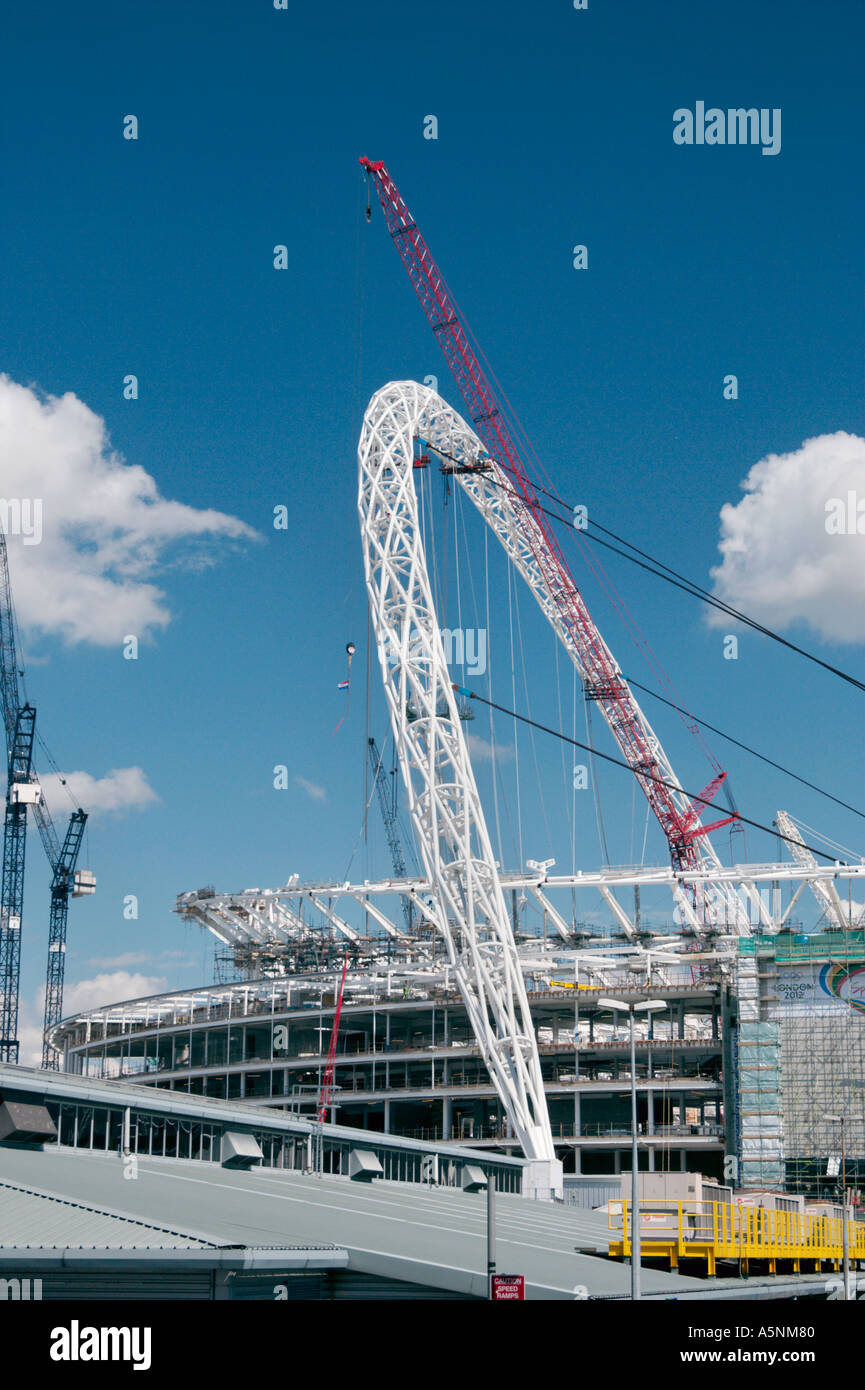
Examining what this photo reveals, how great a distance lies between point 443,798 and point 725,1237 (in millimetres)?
38491

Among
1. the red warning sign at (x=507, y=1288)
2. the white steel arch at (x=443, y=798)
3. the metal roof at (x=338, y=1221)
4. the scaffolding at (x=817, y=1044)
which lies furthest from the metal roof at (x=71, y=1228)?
the scaffolding at (x=817, y=1044)

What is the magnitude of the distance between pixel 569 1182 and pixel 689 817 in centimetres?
3950

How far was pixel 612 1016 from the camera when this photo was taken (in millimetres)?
106812

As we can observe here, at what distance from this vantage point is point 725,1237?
38844mm

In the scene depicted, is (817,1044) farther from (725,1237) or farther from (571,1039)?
(725,1237)

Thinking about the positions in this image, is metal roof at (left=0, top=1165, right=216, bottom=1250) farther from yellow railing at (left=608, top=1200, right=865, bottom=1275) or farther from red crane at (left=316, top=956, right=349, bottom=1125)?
red crane at (left=316, top=956, right=349, bottom=1125)

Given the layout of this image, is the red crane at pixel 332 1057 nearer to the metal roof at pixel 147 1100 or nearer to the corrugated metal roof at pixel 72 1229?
the metal roof at pixel 147 1100

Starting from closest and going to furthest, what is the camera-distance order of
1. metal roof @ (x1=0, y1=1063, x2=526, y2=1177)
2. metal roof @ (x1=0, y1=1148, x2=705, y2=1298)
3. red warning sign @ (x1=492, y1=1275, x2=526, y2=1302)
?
red warning sign @ (x1=492, y1=1275, x2=526, y2=1302) < metal roof @ (x1=0, y1=1148, x2=705, y2=1298) < metal roof @ (x1=0, y1=1063, x2=526, y2=1177)

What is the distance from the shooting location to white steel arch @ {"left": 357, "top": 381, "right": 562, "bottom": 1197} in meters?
74.6

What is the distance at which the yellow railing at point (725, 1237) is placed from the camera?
38.5m

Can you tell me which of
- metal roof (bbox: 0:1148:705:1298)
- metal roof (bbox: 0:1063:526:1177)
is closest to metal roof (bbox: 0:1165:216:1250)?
metal roof (bbox: 0:1148:705:1298)

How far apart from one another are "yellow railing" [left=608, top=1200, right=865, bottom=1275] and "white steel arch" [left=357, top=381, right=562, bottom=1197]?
2971 cm

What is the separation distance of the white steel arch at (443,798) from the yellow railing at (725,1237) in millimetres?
29714

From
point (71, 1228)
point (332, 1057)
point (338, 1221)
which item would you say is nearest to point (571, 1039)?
point (332, 1057)
